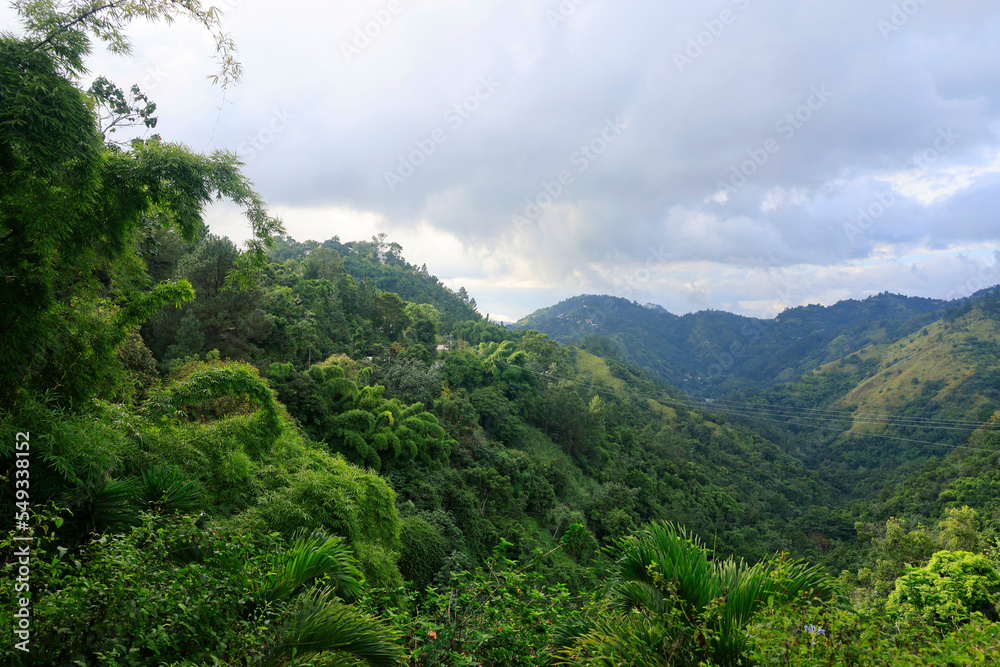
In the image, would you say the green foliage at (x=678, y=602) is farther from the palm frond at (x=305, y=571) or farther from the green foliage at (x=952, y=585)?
the green foliage at (x=952, y=585)

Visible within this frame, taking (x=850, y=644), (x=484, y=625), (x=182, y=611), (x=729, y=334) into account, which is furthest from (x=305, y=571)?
(x=729, y=334)

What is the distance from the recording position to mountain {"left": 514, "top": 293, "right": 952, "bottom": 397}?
12594 cm

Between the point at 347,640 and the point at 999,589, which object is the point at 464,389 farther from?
the point at 347,640

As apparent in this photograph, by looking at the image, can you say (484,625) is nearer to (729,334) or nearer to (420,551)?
(420,551)

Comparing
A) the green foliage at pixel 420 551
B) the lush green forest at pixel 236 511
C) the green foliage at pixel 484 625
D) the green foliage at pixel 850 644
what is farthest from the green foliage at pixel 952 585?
the green foliage at pixel 484 625

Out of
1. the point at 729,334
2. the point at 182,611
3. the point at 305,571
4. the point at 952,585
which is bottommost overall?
the point at 952,585

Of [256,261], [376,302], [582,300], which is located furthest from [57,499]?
[582,300]

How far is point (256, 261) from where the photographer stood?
17.6 ft

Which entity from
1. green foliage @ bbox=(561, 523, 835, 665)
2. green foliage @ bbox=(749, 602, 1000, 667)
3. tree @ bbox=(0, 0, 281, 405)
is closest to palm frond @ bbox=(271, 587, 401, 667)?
green foliage @ bbox=(561, 523, 835, 665)

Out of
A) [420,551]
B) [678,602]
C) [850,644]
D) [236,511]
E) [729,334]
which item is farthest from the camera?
[729,334]

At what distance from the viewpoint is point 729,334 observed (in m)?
171

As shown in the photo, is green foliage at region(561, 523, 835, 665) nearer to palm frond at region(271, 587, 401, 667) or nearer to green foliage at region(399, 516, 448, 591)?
palm frond at region(271, 587, 401, 667)

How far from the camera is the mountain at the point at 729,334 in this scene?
413 feet

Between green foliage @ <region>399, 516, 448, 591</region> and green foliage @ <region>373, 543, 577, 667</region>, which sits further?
green foliage @ <region>399, 516, 448, 591</region>
